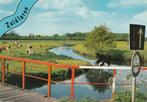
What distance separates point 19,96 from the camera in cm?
1230

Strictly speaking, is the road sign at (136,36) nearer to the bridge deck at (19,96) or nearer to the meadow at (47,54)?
the meadow at (47,54)

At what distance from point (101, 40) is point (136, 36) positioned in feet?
269

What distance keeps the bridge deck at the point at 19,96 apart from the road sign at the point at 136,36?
147 inches

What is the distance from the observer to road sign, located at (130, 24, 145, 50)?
345 inches

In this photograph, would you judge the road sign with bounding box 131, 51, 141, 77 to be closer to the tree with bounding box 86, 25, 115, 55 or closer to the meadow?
the meadow

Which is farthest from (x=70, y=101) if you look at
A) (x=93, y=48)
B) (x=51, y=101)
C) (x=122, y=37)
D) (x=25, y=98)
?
(x=122, y=37)

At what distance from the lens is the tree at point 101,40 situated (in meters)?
89.4

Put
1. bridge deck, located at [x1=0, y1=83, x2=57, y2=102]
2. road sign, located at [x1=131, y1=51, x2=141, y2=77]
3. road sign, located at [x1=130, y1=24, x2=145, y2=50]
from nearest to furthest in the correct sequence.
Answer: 1. road sign, located at [x1=130, y1=24, x2=145, y2=50]
2. road sign, located at [x1=131, y1=51, x2=141, y2=77]
3. bridge deck, located at [x1=0, y1=83, x2=57, y2=102]

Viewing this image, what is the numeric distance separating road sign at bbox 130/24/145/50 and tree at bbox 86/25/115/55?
261 feet

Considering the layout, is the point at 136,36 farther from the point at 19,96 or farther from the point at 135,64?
the point at 19,96

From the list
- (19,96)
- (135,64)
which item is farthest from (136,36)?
(19,96)

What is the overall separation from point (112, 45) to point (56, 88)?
62.5 meters

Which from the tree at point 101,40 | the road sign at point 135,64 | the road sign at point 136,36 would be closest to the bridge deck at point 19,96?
the road sign at point 135,64

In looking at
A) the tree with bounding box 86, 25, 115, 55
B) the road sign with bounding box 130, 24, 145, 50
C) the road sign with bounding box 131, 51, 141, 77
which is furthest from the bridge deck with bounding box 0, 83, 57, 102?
the tree with bounding box 86, 25, 115, 55
